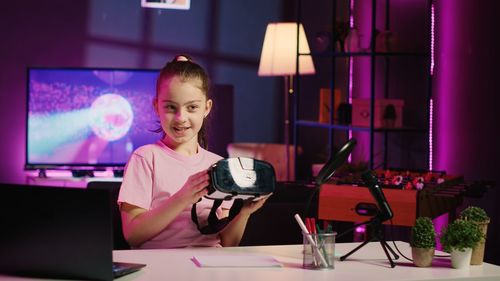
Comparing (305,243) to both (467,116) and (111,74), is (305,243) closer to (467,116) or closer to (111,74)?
(467,116)

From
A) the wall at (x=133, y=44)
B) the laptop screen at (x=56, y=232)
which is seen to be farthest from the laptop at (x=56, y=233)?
the wall at (x=133, y=44)

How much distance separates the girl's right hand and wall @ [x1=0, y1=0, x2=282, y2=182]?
4.60 m

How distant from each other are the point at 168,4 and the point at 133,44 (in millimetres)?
434

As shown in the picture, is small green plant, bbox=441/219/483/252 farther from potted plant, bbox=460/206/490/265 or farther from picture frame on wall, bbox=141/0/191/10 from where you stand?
picture frame on wall, bbox=141/0/191/10

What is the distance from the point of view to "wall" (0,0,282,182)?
676 cm

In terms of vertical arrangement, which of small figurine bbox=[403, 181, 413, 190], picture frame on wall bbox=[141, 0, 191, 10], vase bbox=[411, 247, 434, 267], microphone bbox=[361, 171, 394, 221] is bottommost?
vase bbox=[411, 247, 434, 267]

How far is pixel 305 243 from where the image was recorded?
2.25m

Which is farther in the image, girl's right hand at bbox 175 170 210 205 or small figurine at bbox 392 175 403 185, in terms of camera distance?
small figurine at bbox 392 175 403 185

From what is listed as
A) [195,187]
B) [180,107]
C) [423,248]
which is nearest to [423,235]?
[423,248]

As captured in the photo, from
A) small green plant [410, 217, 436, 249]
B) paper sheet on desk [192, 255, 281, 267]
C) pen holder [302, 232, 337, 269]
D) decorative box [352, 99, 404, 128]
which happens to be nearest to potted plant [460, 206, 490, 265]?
small green plant [410, 217, 436, 249]

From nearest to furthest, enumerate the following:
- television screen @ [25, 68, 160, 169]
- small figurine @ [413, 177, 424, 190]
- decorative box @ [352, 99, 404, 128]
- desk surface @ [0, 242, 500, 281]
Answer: desk surface @ [0, 242, 500, 281] < small figurine @ [413, 177, 424, 190] < decorative box @ [352, 99, 404, 128] < television screen @ [25, 68, 160, 169]

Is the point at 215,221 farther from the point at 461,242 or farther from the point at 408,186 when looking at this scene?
the point at 408,186

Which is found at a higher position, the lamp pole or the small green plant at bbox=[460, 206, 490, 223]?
the lamp pole

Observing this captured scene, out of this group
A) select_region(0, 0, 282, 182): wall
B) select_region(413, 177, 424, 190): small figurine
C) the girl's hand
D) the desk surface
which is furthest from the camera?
select_region(0, 0, 282, 182): wall
